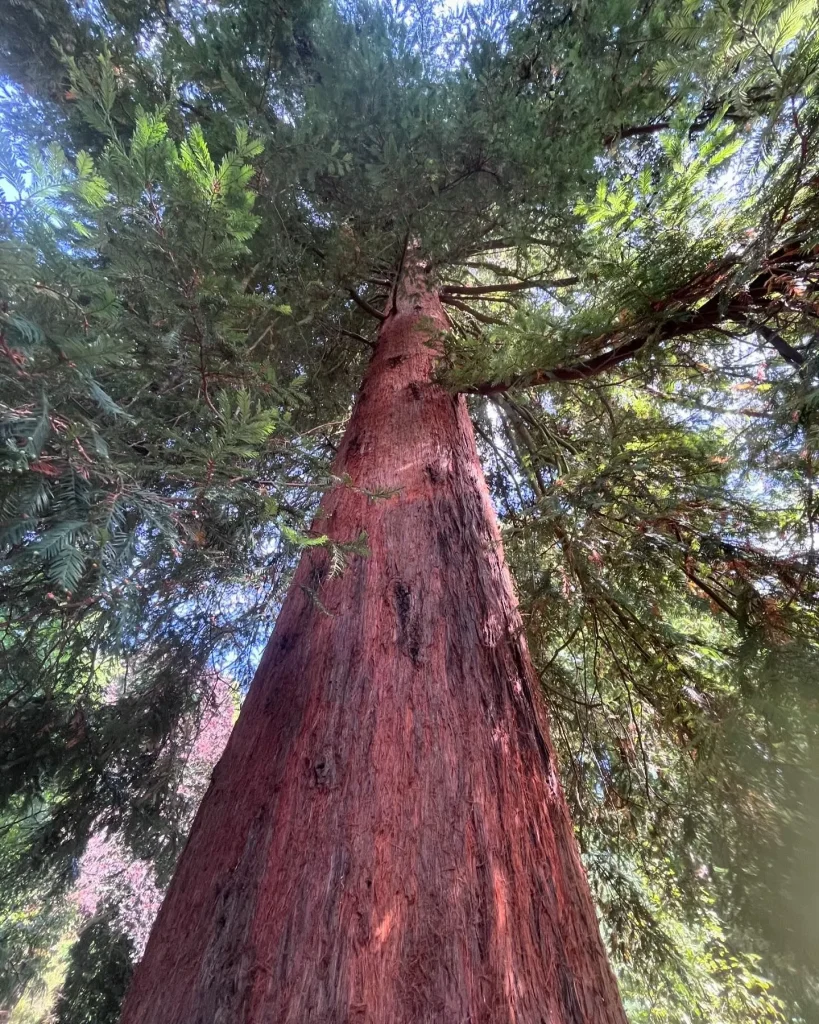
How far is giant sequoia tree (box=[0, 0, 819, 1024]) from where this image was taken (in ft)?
3.86

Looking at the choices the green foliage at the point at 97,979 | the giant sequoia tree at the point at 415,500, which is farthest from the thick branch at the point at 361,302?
the green foliage at the point at 97,979

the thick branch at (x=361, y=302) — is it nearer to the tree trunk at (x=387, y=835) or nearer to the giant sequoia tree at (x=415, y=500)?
the giant sequoia tree at (x=415, y=500)

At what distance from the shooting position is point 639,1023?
6.44 m

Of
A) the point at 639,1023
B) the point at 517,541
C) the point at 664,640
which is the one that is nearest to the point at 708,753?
the point at 664,640

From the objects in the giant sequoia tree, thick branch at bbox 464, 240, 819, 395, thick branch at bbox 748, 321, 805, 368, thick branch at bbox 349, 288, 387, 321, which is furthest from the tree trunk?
thick branch at bbox 349, 288, 387, 321

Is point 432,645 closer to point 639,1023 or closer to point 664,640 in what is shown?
point 664,640

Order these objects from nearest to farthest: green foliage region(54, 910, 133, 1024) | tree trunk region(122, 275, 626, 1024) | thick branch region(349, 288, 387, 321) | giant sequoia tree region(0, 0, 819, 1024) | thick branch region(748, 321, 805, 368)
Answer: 1. tree trunk region(122, 275, 626, 1024)
2. giant sequoia tree region(0, 0, 819, 1024)
3. thick branch region(748, 321, 805, 368)
4. thick branch region(349, 288, 387, 321)
5. green foliage region(54, 910, 133, 1024)

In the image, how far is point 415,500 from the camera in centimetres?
214

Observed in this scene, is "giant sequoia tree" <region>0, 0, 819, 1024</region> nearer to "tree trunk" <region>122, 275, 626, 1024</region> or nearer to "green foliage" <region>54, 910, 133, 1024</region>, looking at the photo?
"tree trunk" <region>122, 275, 626, 1024</region>

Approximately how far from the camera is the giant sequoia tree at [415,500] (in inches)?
46.4

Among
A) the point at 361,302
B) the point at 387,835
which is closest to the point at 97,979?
the point at 387,835

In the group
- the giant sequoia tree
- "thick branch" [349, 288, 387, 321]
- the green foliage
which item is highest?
"thick branch" [349, 288, 387, 321]

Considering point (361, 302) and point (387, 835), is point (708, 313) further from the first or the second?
point (361, 302)

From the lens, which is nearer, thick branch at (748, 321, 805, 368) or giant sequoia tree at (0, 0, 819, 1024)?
giant sequoia tree at (0, 0, 819, 1024)
